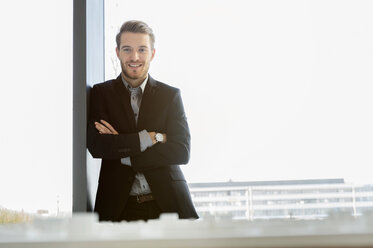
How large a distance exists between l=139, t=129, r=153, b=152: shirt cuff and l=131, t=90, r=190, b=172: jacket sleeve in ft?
0.08

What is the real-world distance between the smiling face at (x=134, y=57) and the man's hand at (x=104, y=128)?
13.4 inches

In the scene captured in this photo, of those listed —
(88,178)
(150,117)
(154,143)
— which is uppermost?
(150,117)

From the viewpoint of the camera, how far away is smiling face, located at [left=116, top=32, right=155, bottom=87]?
287cm

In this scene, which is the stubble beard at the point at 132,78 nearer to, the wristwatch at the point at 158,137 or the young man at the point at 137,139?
the young man at the point at 137,139

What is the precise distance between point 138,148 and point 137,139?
0.06 m

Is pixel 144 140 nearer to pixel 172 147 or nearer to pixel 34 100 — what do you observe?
pixel 172 147

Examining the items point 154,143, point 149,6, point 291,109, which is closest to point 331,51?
point 291,109

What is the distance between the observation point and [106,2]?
3277mm

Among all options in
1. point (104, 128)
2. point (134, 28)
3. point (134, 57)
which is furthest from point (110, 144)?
point (134, 28)

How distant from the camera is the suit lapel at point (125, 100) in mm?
2781

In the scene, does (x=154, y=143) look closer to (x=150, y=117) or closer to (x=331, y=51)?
(x=150, y=117)

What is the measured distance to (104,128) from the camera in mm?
2699

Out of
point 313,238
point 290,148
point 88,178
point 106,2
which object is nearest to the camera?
point 313,238

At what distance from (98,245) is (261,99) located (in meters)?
3.36
